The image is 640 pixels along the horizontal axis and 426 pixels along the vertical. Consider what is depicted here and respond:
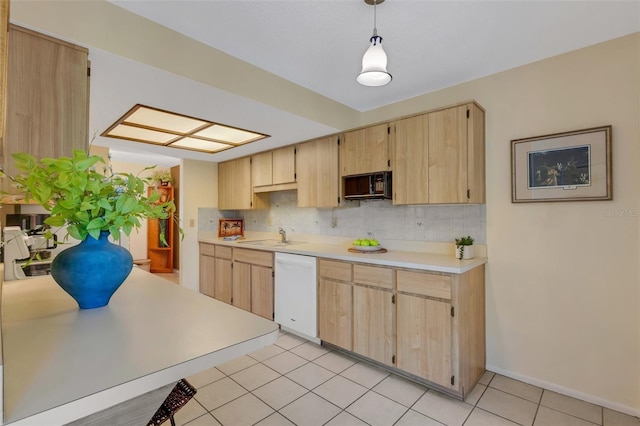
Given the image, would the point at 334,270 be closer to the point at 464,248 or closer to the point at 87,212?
the point at 464,248

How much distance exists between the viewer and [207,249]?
14.8 feet

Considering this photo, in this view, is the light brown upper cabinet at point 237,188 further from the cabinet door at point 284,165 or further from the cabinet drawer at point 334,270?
the cabinet drawer at point 334,270

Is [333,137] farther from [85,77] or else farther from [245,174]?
[85,77]

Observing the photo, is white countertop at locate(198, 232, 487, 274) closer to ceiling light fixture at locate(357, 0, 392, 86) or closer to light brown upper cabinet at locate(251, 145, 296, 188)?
light brown upper cabinet at locate(251, 145, 296, 188)

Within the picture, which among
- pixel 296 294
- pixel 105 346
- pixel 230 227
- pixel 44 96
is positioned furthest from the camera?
pixel 230 227

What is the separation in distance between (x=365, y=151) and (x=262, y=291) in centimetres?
192

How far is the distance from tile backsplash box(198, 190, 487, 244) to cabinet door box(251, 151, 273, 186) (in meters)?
0.35

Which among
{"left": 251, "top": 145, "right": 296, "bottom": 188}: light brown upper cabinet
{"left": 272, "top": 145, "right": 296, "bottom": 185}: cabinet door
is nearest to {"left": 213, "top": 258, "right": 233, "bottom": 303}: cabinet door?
{"left": 251, "top": 145, "right": 296, "bottom": 188}: light brown upper cabinet

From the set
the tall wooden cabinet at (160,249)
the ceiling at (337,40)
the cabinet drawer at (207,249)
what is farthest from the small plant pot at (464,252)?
the tall wooden cabinet at (160,249)

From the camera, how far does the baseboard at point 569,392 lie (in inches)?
78.8

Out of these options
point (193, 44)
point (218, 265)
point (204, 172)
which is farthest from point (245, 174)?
point (193, 44)

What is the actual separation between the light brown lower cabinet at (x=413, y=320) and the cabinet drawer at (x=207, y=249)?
219 cm

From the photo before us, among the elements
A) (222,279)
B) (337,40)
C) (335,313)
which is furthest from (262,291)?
(337,40)

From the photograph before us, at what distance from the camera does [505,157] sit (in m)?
2.49
